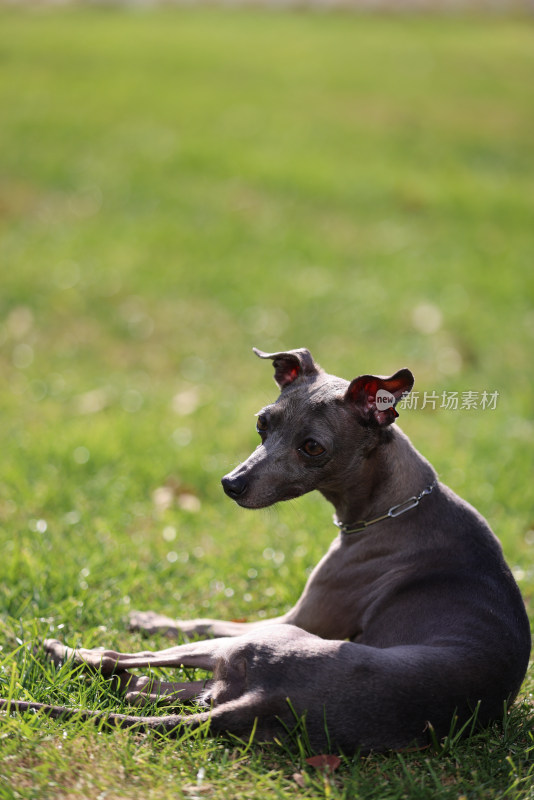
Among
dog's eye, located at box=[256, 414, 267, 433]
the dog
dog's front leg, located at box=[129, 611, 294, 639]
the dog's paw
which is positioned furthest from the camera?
the dog's paw

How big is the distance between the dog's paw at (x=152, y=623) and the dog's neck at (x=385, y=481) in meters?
Answer: 1.01

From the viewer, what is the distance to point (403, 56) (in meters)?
18.0

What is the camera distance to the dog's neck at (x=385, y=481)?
342 centimetres

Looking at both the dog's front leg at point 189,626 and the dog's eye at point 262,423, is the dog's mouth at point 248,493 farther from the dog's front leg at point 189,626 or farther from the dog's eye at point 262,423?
the dog's front leg at point 189,626

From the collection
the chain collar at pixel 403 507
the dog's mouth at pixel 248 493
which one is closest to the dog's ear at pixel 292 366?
the dog's mouth at pixel 248 493

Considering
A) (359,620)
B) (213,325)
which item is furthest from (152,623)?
(213,325)

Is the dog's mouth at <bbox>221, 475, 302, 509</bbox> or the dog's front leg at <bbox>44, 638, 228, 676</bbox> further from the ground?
the dog's mouth at <bbox>221, 475, 302, 509</bbox>

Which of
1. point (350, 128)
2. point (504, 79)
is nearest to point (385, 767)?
point (350, 128)

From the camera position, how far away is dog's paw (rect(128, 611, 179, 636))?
388 centimetres

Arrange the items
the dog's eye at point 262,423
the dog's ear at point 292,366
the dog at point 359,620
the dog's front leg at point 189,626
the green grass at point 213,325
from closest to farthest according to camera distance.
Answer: the dog at point 359,620
the green grass at point 213,325
the dog's eye at point 262,423
the dog's ear at point 292,366
the dog's front leg at point 189,626

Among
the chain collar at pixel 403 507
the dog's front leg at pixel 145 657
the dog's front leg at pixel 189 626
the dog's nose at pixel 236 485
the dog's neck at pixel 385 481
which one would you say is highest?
the dog's nose at pixel 236 485

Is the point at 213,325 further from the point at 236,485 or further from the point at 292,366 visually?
the point at 236,485

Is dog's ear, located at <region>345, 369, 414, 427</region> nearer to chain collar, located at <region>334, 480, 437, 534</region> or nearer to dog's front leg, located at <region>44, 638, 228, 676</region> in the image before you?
chain collar, located at <region>334, 480, 437, 534</region>

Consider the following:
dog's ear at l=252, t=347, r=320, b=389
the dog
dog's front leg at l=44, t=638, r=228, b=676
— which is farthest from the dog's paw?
dog's ear at l=252, t=347, r=320, b=389
